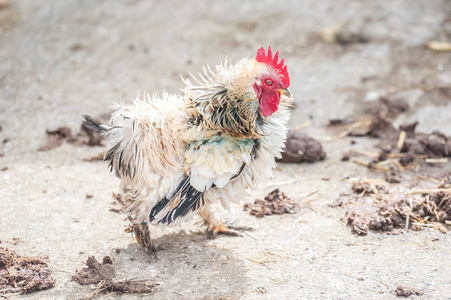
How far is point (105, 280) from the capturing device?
13.8 feet

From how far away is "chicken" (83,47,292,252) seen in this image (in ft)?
13.9

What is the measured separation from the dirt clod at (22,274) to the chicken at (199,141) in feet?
2.80

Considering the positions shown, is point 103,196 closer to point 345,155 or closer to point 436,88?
point 345,155

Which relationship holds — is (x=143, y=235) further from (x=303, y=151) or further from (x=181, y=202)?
(x=303, y=151)

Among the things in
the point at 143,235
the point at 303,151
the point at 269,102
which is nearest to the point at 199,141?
the point at 269,102

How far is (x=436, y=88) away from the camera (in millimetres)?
→ 7738

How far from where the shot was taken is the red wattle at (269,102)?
4281 millimetres

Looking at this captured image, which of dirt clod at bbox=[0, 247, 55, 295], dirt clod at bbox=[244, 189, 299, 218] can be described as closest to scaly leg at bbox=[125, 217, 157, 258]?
dirt clod at bbox=[0, 247, 55, 295]

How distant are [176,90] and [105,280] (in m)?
4.06

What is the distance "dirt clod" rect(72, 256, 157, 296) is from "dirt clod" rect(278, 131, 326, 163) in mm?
2526

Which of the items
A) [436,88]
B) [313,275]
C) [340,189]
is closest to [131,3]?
[436,88]

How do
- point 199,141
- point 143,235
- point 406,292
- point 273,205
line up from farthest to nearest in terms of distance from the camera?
1. point 273,205
2. point 143,235
3. point 199,141
4. point 406,292

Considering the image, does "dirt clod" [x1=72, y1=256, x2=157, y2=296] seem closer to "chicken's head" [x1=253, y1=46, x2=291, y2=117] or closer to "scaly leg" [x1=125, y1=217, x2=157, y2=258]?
"scaly leg" [x1=125, y1=217, x2=157, y2=258]

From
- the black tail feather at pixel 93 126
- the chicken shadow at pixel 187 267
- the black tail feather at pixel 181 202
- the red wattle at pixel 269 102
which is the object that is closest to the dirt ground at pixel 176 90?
the chicken shadow at pixel 187 267
